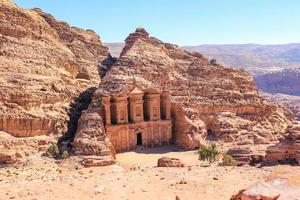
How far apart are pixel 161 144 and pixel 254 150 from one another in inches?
592

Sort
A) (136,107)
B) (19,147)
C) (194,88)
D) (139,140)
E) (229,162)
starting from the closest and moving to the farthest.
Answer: (229,162) → (19,147) → (136,107) → (139,140) → (194,88)

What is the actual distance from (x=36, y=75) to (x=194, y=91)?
20307 mm

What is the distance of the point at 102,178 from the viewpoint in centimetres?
3244

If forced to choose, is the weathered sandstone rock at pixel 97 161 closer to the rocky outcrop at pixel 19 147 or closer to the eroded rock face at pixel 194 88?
the rocky outcrop at pixel 19 147

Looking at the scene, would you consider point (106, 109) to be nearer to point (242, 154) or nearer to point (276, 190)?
point (242, 154)

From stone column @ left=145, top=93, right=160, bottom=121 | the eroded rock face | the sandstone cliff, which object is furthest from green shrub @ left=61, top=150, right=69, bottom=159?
stone column @ left=145, top=93, right=160, bottom=121

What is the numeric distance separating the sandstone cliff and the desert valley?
0.12 metres

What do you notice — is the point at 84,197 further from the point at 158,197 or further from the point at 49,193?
the point at 158,197

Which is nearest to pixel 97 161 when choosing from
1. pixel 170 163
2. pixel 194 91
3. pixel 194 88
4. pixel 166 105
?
pixel 170 163

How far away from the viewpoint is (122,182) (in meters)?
31.1

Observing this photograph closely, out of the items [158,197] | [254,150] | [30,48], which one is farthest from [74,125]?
[158,197]

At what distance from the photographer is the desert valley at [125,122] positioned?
3116cm

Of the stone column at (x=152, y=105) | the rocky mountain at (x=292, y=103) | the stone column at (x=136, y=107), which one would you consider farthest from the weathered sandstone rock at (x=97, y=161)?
the rocky mountain at (x=292, y=103)

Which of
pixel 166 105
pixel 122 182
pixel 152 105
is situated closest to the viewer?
pixel 122 182
